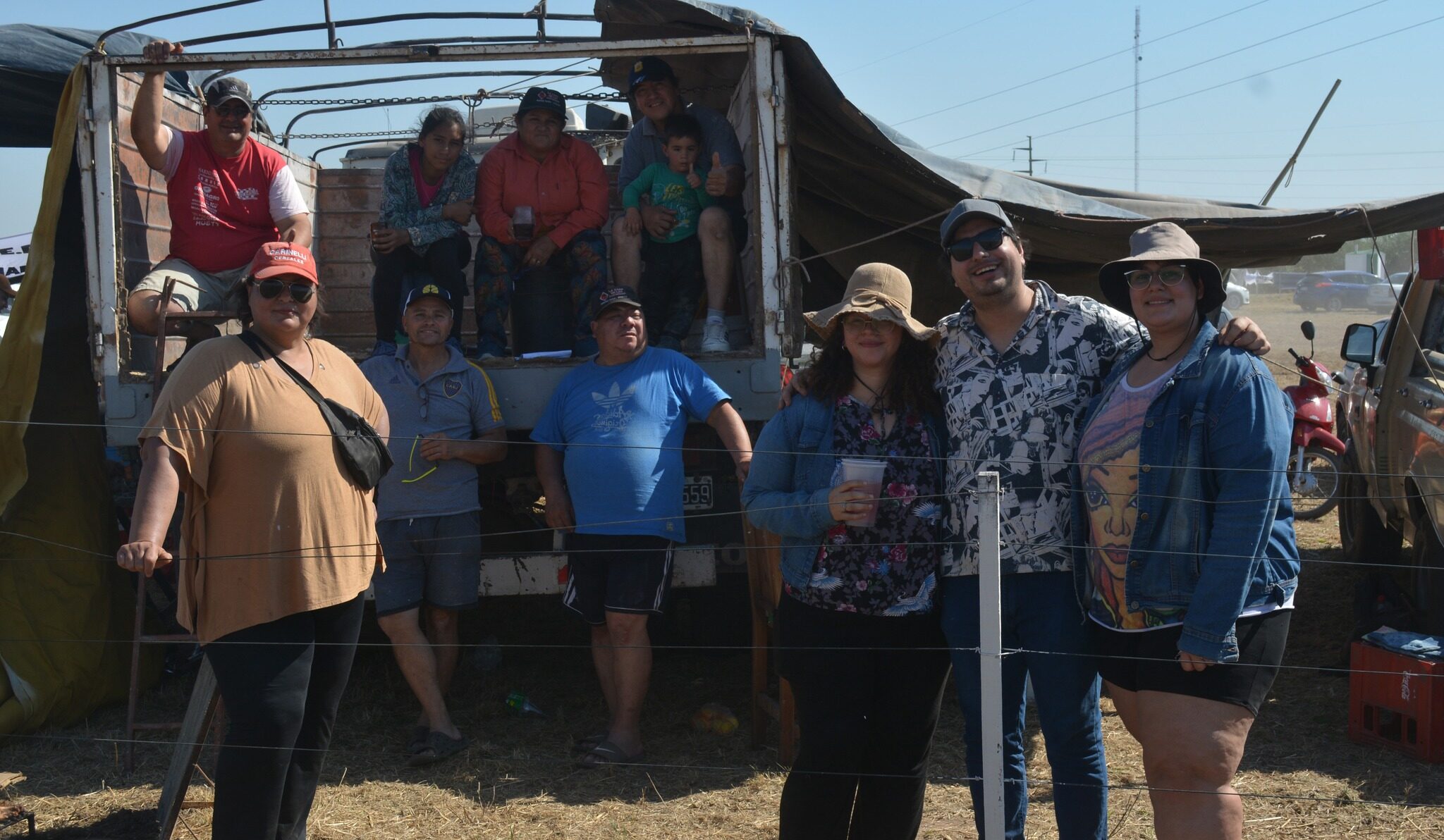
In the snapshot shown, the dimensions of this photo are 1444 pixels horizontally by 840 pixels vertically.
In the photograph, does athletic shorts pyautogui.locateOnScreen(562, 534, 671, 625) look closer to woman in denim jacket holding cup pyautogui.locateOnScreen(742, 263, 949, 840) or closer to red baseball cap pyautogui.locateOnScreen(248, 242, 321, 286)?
woman in denim jacket holding cup pyautogui.locateOnScreen(742, 263, 949, 840)

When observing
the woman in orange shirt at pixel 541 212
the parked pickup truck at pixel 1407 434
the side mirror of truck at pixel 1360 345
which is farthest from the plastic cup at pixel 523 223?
the side mirror of truck at pixel 1360 345

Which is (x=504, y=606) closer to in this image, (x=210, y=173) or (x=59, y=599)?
(x=59, y=599)

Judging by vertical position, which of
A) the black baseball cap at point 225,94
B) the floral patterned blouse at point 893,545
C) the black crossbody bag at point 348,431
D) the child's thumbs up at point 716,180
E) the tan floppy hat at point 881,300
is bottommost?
the floral patterned blouse at point 893,545

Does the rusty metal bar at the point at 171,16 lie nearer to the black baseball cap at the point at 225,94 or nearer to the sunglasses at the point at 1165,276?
the black baseball cap at the point at 225,94

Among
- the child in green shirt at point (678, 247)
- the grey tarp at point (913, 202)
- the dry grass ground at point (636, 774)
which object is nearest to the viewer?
the dry grass ground at point (636, 774)

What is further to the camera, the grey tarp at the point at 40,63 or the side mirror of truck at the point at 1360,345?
the side mirror of truck at the point at 1360,345

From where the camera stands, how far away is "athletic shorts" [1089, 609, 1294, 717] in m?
2.68

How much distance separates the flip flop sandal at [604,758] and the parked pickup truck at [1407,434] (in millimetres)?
2955

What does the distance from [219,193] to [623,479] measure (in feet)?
7.83

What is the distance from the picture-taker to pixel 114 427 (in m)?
5.00

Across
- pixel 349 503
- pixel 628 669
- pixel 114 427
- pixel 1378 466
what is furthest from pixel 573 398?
pixel 1378 466

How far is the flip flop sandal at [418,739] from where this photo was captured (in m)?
4.94

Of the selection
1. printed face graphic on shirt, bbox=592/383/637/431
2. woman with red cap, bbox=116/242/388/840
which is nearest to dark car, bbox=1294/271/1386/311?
printed face graphic on shirt, bbox=592/383/637/431

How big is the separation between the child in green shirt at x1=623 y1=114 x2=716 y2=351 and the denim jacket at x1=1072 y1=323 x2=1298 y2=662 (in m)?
3.23
